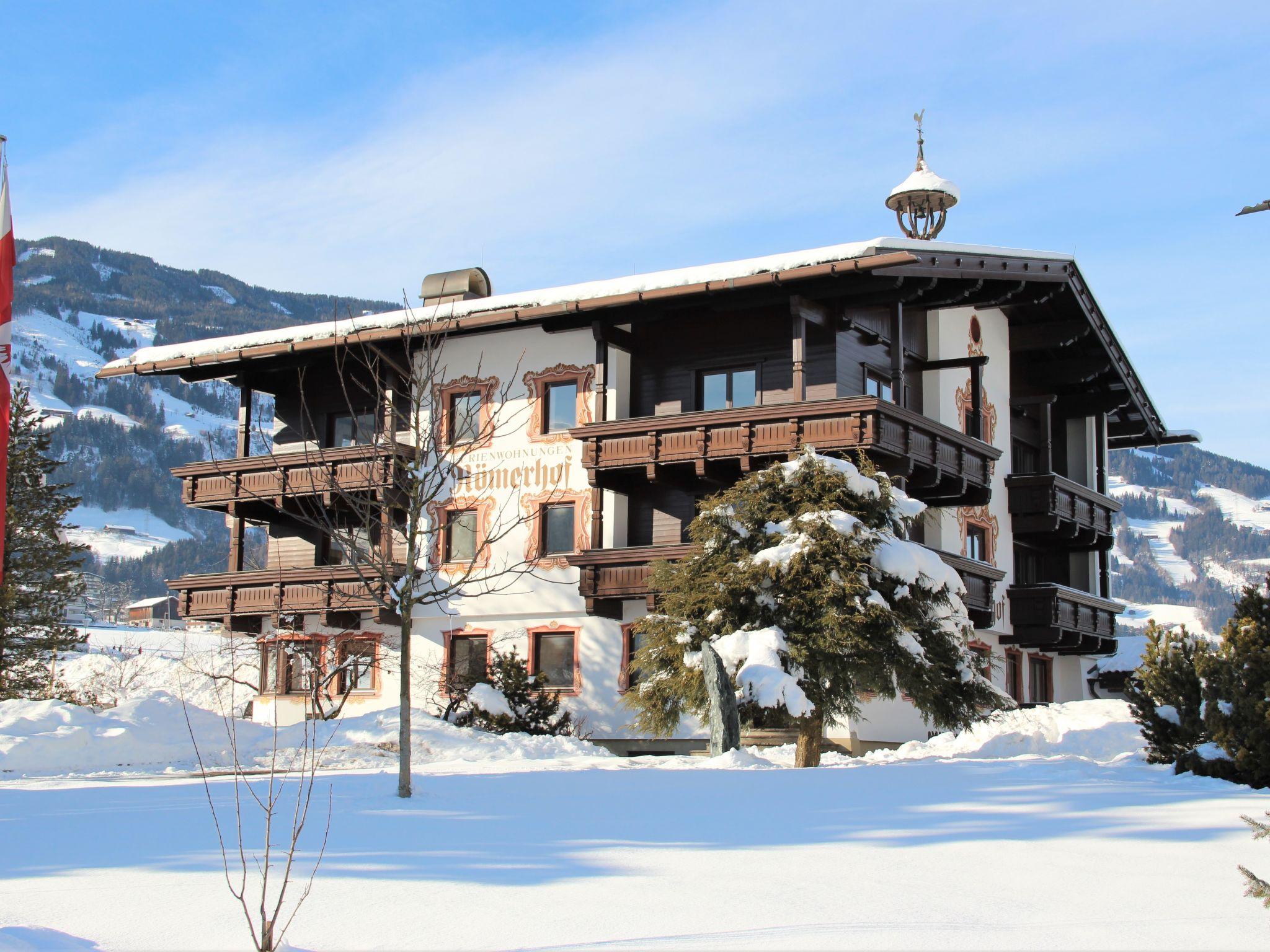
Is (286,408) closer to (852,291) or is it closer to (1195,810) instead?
(852,291)

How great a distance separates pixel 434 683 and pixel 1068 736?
13.9 metres

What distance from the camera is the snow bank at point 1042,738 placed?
893 inches

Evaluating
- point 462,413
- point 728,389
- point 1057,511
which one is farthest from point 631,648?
point 1057,511

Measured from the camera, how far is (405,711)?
15.1 meters

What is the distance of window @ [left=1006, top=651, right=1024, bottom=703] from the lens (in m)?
34.6

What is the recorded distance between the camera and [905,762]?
18.8m

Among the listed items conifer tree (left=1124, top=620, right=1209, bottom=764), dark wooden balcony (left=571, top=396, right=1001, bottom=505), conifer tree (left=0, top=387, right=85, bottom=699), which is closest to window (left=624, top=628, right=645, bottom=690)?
dark wooden balcony (left=571, top=396, right=1001, bottom=505)

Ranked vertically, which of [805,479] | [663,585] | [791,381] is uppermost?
[791,381]

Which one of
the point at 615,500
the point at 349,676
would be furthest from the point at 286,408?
the point at 615,500

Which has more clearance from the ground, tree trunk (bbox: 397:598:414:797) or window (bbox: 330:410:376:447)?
window (bbox: 330:410:376:447)

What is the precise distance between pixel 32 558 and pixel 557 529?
1443 cm

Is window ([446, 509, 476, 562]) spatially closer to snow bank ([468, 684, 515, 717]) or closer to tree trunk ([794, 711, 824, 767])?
snow bank ([468, 684, 515, 717])

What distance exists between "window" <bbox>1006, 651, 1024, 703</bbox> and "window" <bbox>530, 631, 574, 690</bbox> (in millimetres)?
10905

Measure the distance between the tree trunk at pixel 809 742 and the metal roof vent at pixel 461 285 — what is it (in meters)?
18.4
